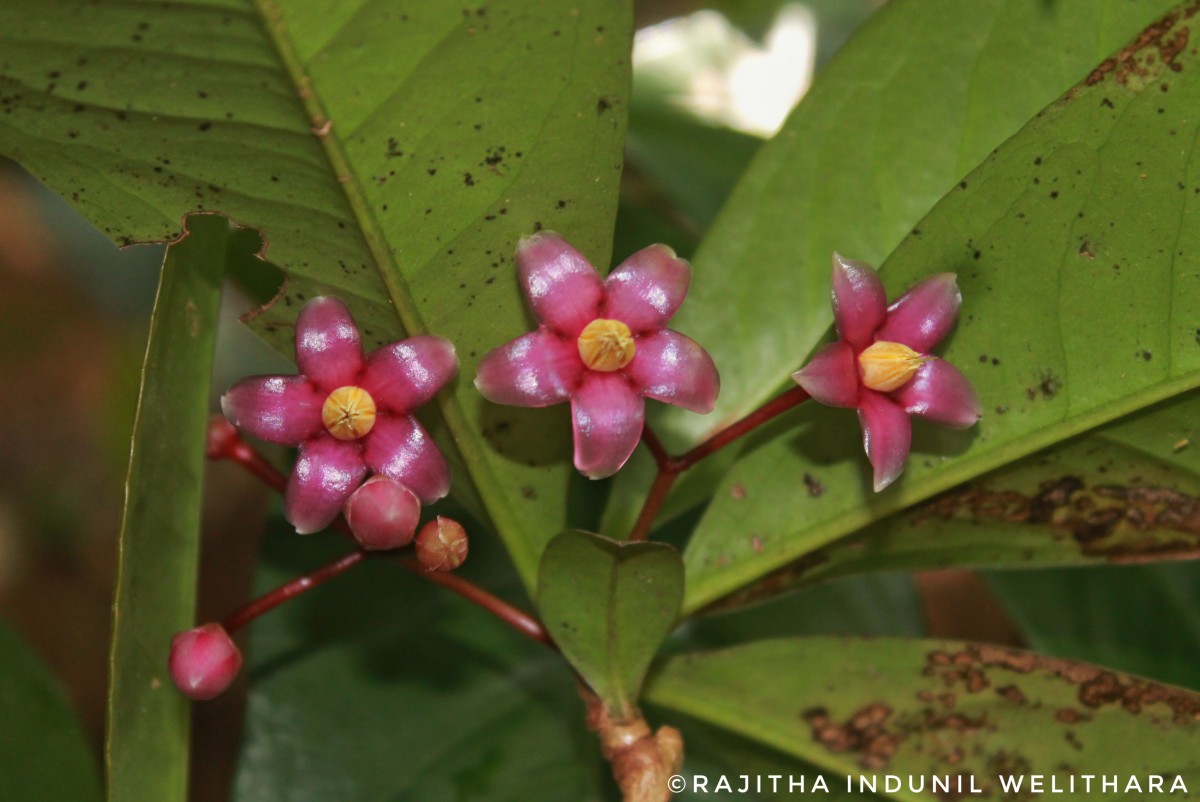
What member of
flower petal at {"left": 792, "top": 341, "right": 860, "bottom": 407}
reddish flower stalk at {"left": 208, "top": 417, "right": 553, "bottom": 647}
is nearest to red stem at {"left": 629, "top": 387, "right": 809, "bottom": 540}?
flower petal at {"left": 792, "top": 341, "right": 860, "bottom": 407}

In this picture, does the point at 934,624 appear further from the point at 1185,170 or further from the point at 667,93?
the point at 1185,170

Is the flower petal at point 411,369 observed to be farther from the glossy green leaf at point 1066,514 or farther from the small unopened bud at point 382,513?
the glossy green leaf at point 1066,514

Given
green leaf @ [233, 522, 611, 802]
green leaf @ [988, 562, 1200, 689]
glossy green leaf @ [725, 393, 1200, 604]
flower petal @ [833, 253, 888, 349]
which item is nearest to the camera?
flower petal @ [833, 253, 888, 349]

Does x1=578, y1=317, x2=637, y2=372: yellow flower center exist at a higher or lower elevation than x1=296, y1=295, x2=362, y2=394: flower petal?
higher

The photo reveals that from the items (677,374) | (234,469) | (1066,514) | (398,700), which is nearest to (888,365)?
(677,374)

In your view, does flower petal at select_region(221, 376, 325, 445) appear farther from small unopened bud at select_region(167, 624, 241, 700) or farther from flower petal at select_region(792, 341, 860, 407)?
flower petal at select_region(792, 341, 860, 407)

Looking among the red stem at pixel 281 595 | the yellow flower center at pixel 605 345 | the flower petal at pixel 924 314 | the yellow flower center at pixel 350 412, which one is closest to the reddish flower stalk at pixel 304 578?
the red stem at pixel 281 595
